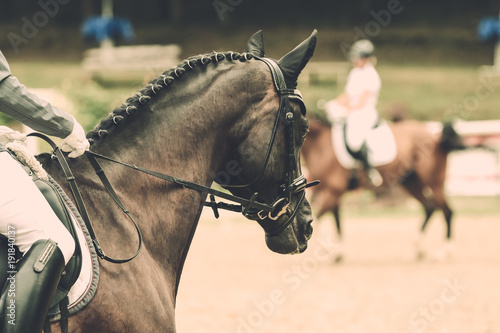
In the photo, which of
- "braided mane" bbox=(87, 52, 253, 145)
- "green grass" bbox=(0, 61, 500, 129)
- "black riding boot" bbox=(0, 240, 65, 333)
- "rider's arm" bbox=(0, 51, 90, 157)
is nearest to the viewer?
"black riding boot" bbox=(0, 240, 65, 333)

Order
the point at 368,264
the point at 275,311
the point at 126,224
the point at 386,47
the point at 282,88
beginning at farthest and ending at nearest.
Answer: the point at 386,47 < the point at 368,264 < the point at 275,311 < the point at 282,88 < the point at 126,224

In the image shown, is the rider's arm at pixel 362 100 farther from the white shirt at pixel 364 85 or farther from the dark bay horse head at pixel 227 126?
the dark bay horse head at pixel 227 126

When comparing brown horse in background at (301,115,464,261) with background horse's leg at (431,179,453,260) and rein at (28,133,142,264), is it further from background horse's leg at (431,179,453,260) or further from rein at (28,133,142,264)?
rein at (28,133,142,264)

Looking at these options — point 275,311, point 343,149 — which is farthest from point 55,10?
point 275,311

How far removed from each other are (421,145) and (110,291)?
8.65m

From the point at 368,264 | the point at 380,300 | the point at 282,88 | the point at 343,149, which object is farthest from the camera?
the point at 343,149

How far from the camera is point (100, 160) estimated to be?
2988 mm

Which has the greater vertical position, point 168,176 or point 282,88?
point 282,88

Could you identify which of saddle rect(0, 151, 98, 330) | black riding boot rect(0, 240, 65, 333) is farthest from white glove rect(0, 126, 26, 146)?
black riding boot rect(0, 240, 65, 333)

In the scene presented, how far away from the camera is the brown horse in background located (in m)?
10.4

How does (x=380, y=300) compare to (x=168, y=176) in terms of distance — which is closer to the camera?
(x=168, y=176)

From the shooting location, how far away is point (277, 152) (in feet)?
10.3

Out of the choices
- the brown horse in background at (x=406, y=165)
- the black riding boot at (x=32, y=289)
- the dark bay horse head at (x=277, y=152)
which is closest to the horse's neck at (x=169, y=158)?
the dark bay horse head at (x=277, y=152)

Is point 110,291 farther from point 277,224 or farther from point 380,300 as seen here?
point 380,300
